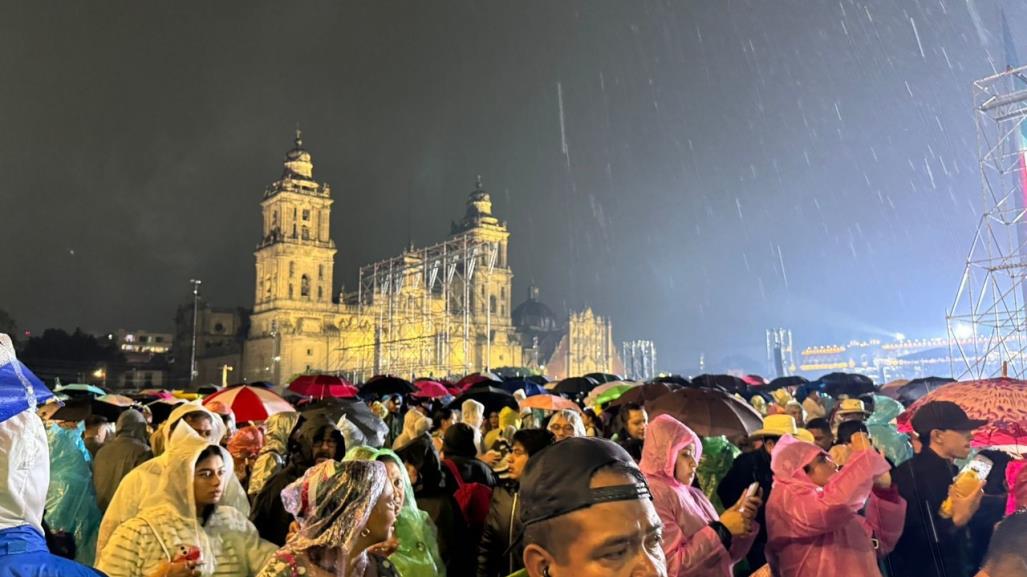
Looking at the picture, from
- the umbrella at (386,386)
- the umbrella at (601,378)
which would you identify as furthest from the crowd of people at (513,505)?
the umbrella at (601,378)

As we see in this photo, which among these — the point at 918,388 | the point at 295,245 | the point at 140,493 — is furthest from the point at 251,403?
the point at 295,245

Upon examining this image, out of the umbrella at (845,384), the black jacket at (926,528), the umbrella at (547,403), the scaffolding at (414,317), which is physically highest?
the scaffolding at (414,317)

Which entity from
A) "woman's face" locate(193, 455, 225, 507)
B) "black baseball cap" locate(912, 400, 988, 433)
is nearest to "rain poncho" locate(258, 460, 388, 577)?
"woman's face" locate(193, 455, 225, 507)

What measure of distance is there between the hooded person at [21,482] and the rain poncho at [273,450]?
3.07 m

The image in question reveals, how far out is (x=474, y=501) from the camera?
16.2ft

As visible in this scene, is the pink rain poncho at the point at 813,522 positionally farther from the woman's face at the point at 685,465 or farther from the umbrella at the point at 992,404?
the umbrella at the point at 992,404

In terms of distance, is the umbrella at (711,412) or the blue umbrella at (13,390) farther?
the umbrella at (711,412)

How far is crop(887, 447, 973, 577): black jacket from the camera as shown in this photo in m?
4.06

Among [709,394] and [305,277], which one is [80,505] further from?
[305,277]

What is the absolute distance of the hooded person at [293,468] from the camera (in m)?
4.29

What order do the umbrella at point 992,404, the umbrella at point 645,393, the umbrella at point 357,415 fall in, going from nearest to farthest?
the umbrella at point 992,404, the umbrella at point 357,415, the umbrella at point 645,393

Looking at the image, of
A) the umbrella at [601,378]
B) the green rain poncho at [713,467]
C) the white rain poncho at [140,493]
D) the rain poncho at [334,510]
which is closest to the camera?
the rain poncho at [334,510]

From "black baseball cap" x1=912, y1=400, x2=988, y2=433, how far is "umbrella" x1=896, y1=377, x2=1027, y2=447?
0.35ft

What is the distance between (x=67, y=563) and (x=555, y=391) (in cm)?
1558
